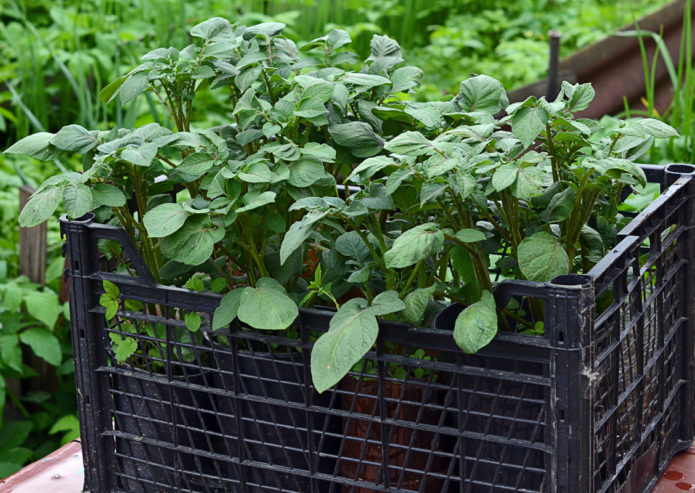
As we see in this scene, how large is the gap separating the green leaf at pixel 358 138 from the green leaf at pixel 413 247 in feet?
0.66

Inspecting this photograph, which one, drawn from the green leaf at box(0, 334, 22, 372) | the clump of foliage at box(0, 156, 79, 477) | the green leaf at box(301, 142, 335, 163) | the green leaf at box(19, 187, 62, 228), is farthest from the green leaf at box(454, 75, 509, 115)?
the green leaf at box(0, 334, 22, 372)

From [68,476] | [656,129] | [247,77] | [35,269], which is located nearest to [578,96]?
[656,129]

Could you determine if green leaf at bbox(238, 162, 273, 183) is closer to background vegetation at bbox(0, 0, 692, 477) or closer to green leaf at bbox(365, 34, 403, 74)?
green leaf at bbox(365, 34, 403, 74)

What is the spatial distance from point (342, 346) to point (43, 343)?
1822 millimetres

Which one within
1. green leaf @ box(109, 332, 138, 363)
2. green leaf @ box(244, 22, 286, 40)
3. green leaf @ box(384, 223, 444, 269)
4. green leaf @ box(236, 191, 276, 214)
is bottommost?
green leaf @ box(109, 332, 138, 363)

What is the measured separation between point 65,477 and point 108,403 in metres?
0.30

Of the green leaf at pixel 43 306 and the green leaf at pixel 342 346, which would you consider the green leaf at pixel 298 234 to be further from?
the green leaf at pixel 43 306

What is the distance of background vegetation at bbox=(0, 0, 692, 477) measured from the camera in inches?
104

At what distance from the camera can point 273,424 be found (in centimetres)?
111

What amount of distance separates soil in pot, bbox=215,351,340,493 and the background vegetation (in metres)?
1.43

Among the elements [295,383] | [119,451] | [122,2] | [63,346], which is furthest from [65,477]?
[122,2]

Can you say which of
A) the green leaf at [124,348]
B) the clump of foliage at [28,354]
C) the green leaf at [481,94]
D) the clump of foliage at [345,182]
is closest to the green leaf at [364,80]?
the clump of foliage at [345,182]

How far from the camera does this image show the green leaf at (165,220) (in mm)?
1041

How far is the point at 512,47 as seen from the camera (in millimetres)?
4207
